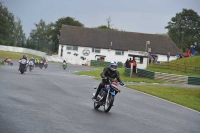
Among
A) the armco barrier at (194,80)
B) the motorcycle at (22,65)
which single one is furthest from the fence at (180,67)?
the motorcycle at (22,65)

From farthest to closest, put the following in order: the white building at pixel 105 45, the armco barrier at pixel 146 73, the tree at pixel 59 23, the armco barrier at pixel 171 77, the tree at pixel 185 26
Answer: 1. the tree at pixel 59 23
2. the tree at pixel 185 26
3. the white building at pixel 105 45
4. the armco barrier at pixel 146 73
5. the armco barrier at pixel 171 77

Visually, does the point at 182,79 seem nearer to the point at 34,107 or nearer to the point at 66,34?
the point at 34,107

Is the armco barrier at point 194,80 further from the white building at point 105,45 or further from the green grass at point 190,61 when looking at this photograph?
the white building at point 105,45

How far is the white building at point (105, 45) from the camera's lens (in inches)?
3853

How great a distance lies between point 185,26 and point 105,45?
29.8 metres

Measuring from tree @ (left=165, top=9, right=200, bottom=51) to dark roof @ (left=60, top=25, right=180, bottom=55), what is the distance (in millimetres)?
17968

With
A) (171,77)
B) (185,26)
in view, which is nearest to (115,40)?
(185,26)

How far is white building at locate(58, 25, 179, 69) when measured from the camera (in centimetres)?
9788

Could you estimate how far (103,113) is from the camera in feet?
50.2

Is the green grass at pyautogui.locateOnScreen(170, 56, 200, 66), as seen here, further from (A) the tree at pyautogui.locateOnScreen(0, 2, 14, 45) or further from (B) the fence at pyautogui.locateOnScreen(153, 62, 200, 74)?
(A) the tree at pyautogui.locateOnScreen(0, 2, 14, 45)

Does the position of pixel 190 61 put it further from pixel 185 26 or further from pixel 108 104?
pixel 185 26

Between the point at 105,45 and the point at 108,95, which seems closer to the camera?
Result: the point at 108,95

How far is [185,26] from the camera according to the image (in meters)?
120

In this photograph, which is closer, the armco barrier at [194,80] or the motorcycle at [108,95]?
the motorcycle at [108,95]
